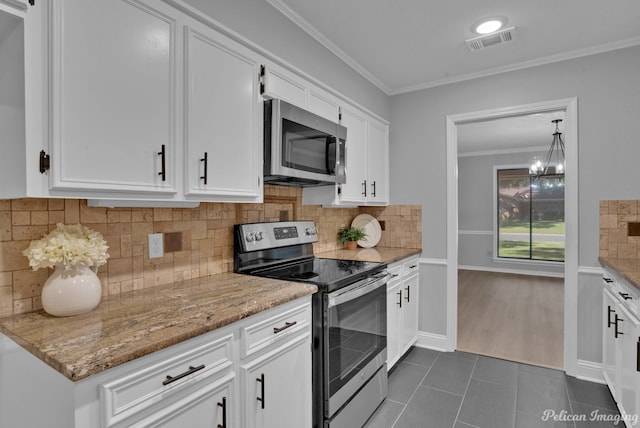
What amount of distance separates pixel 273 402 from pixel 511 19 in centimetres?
266

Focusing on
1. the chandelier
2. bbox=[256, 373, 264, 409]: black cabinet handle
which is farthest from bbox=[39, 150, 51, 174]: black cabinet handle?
the chandelier

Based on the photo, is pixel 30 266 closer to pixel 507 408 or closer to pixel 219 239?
pixel 219 239

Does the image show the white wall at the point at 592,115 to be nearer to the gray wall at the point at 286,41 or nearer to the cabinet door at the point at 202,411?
the gray wall at the point at 286,41

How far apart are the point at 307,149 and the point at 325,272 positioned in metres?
0.76

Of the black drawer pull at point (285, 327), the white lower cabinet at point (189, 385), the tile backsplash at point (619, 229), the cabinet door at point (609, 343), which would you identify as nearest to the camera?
the white lower cabinet at point (189, 385)

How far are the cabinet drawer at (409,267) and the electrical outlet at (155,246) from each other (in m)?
1.96

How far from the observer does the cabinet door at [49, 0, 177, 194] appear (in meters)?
1.14

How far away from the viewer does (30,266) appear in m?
1.30


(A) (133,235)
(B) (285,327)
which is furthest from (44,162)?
(B) (285,327)

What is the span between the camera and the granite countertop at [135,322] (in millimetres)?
942

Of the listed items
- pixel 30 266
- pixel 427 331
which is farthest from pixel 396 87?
pixel 30 266

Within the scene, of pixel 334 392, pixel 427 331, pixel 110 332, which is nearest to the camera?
pixel 110 332

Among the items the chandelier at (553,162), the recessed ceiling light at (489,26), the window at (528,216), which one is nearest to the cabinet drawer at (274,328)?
the recessed ceiling light at (489,26)

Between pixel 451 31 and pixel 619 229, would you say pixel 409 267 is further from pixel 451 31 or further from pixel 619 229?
pixel 451 31
